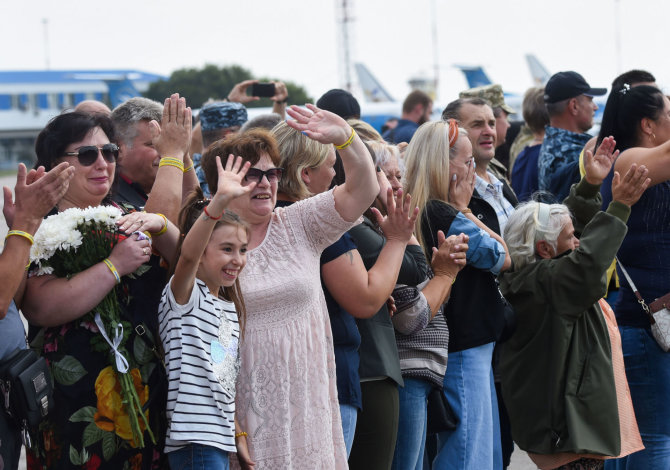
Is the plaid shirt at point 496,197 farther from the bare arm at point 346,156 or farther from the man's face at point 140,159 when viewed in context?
the man's face at point 140,159

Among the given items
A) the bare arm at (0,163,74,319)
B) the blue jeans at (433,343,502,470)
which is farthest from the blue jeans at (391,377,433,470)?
the bare arm at (0,163,74,319)

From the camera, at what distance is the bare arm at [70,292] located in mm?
2660

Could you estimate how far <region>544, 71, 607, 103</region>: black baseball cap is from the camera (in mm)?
5652

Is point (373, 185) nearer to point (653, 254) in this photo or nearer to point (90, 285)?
point (90, 285)

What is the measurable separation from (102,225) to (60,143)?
42 centimetres

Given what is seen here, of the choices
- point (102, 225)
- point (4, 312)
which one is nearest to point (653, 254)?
point (102, 225)

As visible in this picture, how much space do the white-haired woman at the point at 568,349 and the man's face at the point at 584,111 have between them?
5.14ft

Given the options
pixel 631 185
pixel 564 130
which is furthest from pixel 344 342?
pixel 564 130

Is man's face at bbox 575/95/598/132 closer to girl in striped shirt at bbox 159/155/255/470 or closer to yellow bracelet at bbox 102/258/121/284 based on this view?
girl in striped shirt at bbox 159/155/255/470

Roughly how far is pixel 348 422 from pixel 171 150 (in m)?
1.25

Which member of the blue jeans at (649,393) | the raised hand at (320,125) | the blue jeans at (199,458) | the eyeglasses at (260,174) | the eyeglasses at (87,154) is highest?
the raised hand at (320,125)

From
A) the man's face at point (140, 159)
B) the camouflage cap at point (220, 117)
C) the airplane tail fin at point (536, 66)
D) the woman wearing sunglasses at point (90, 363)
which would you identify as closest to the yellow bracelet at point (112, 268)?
the woman wearing sunglasses at point (90, 363)

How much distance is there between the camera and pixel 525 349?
13.2 ft

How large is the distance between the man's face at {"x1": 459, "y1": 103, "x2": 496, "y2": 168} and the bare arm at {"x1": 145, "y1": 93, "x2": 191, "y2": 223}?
80.0 inches
